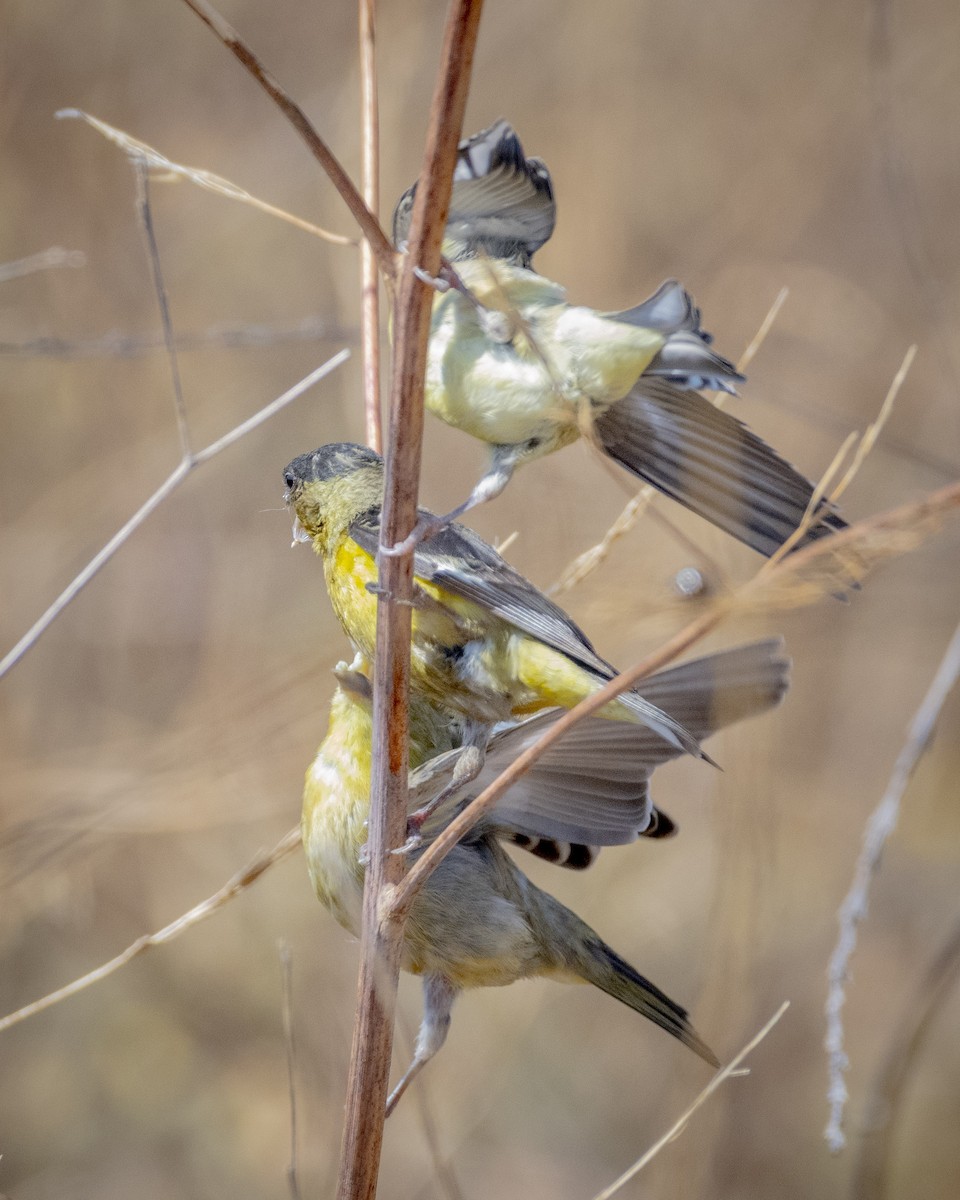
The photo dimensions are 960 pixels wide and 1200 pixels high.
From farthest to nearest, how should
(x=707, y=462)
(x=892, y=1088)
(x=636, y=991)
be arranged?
(x=636, y=991), (x=707, y=462), (x=892, y=1088)

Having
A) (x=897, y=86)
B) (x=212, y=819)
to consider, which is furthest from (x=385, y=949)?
(x=897, y=86)

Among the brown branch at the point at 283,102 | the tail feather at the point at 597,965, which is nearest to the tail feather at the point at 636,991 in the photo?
the tail feather at the point at 597,965

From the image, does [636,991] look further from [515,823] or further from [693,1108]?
[693,1108]

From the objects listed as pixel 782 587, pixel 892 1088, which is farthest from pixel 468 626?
pixel 892 1088

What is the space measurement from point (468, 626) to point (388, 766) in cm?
61

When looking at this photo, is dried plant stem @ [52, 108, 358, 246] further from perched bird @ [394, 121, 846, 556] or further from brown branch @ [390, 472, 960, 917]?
brown branch @ [390, 472, 960, 917]

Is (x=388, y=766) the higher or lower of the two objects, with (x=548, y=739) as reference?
lower

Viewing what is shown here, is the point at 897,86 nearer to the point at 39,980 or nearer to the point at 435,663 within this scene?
the point at 435,663

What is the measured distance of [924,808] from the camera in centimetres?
588

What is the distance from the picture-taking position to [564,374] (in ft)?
7.14

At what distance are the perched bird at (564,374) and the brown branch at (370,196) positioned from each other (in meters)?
0.11

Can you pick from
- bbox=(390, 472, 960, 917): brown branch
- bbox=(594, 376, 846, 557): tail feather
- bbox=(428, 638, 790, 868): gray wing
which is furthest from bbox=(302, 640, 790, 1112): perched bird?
bbox=(390, 472, 960, 917): brown branch

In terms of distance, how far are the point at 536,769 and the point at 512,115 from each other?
5058mm

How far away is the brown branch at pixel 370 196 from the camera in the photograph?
65.7 inches
